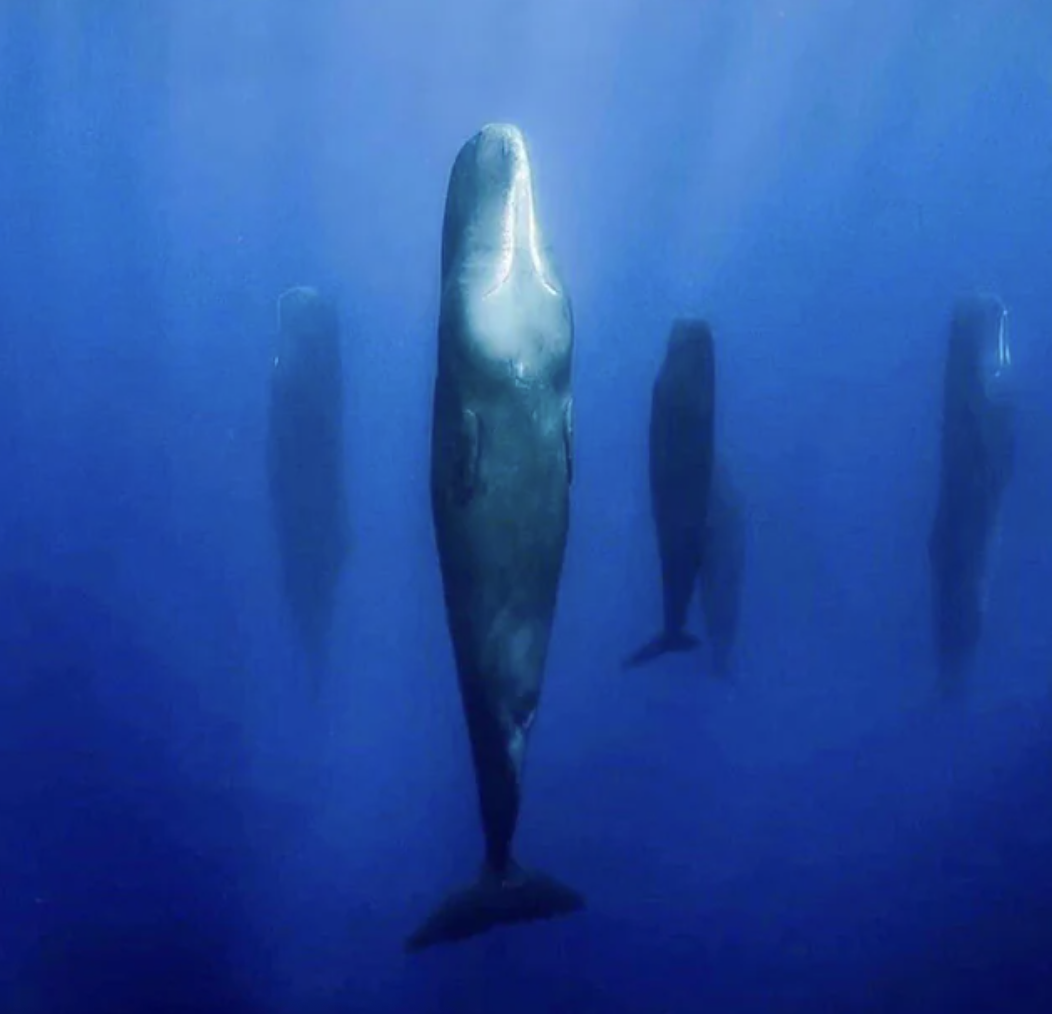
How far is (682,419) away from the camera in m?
6.43

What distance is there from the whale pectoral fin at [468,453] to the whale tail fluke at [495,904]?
6.02 feet

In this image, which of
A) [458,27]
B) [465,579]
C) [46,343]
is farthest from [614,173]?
[465,579]

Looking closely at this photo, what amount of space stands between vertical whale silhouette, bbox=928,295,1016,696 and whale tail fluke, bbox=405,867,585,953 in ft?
13.3

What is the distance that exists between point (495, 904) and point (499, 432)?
2.13 metres

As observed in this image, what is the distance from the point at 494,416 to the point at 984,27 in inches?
466

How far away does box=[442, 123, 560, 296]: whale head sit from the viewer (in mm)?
4316

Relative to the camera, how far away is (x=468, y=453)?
4270 mm

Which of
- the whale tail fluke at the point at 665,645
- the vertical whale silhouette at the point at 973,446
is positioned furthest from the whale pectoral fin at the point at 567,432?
the vertical whale silhouette at the point at 973,446

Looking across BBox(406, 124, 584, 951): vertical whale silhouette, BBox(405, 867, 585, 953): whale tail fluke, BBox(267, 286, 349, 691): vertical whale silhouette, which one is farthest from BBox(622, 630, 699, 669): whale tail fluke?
BBox(267, 286, 349, 691): vertical whale silhouette

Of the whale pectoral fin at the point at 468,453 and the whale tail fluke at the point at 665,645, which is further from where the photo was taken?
the whale tail fluke at the point at 665,645

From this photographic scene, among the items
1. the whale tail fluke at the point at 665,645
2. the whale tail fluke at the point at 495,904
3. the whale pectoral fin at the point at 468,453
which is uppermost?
the whale pectoral fin at the point at 468,453

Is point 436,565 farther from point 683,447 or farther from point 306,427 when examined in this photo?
point 683,447

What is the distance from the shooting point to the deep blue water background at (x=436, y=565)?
9477 mm

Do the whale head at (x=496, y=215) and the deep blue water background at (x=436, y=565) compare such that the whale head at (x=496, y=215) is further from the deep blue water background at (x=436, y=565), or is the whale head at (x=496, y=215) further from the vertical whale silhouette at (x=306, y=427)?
the deep blue water background at (x=436, y=565)
